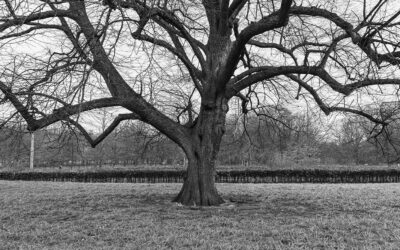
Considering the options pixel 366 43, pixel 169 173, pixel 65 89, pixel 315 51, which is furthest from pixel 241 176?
pixel 65 89

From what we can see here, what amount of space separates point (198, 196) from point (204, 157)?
973 millimetres

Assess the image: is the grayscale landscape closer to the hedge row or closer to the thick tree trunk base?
the thick tree trunk base

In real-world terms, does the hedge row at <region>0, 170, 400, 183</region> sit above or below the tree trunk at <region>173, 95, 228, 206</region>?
below

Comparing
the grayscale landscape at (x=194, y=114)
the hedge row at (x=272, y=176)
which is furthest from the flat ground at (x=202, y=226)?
the hedge row at (x=272, y=176)

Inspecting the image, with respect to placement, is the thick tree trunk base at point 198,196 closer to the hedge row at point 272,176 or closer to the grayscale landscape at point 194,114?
the grayscale landscape at point 194,114

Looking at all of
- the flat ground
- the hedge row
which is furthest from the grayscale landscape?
the hedge row

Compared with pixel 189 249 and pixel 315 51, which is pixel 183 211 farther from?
pixel 315 51

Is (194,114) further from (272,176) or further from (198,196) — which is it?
(272,176)

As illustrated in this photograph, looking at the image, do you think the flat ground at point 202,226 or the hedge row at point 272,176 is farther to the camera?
the hedge row at point 272,176

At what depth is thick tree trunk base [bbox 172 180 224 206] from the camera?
9.35 m

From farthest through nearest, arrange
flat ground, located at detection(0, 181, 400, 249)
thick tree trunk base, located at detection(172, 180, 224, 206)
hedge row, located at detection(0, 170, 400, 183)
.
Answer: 1. hedge row, located at detection(0, 170, 400, 183)
2. thick tree trunk base, located at detection(172, 180, 224, 206)
3. flat ground, located at detection(0, 181, 400, 249)

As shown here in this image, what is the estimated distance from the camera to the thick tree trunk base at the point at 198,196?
9.35 metres

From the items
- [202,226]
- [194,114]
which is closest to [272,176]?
[194,114]

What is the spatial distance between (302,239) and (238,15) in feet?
23.4
